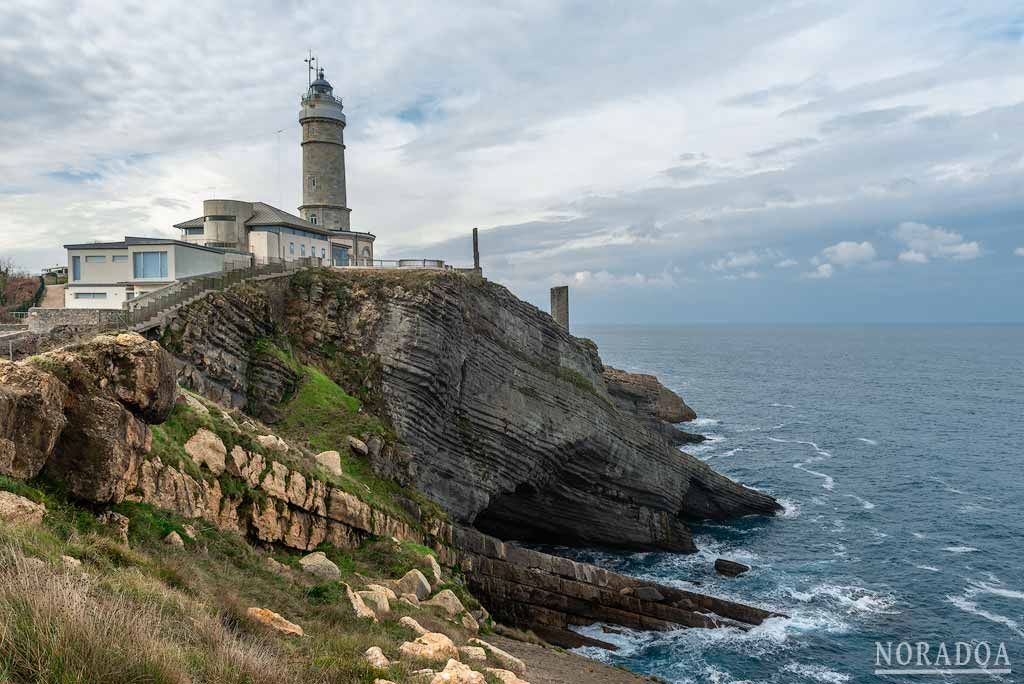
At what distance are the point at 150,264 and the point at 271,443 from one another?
70.7 ft

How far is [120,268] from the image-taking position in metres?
36.3

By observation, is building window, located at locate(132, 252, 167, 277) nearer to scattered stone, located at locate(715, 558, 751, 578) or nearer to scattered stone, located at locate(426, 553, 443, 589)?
scattered stone, located at locate(426, 553, 443, 589)


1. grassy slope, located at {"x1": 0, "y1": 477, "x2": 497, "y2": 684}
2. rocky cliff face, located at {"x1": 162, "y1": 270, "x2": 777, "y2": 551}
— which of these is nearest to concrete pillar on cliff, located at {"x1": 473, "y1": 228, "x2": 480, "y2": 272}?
rocky cliff face, located at {"x1": 162, "y1": 270, "x2": 777, "y2": 551}

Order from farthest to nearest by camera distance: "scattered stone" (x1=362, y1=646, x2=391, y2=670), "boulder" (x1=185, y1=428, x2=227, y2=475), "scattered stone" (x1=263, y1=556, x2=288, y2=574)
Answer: "boulder" (x1=185, y1=428, x2=227, y2=475)
"scattered stone" (x1=263, y1=556, x2=288, y2=574)
"scattered stone" (x1=362, y1=646, x2=391, y2=670)

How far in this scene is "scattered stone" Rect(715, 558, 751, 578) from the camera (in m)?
37.3

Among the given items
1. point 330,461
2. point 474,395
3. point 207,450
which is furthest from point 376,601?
point 474,395

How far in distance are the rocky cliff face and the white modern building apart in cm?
529

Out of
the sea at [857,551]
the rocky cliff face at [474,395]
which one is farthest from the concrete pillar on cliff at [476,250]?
the sea at [857,551]

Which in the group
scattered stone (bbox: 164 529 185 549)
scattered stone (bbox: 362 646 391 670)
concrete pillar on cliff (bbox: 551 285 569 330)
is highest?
concrete pillar on cliff (bbox: 551 285 569 330)

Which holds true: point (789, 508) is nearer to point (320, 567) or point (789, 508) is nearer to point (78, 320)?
point (320, 567)

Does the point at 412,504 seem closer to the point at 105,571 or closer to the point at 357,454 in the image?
the point at 357,454

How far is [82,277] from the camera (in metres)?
36.8

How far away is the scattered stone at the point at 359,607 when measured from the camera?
14688mm

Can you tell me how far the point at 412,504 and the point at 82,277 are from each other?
78.5ft
